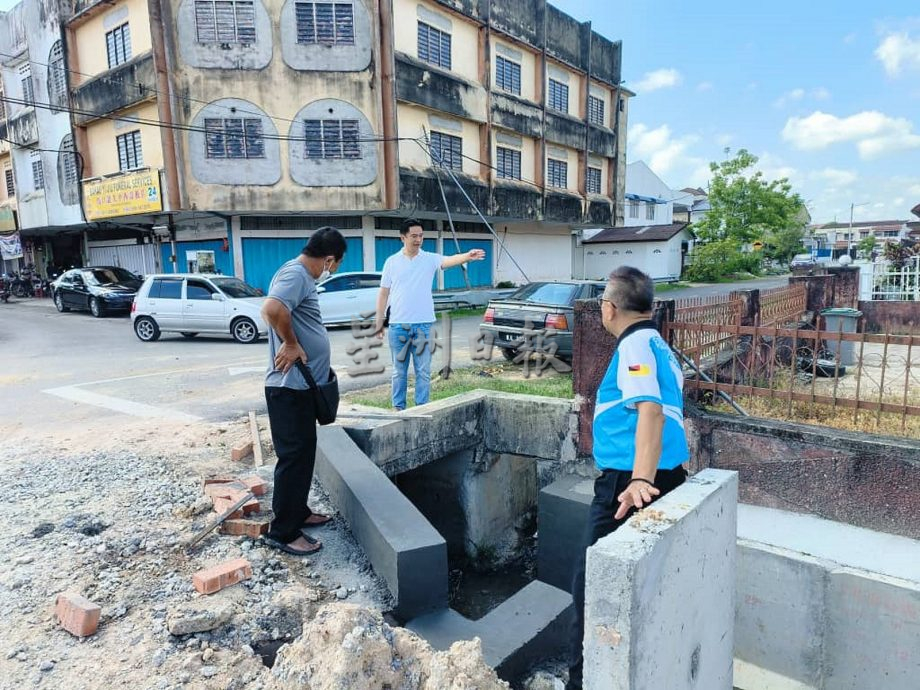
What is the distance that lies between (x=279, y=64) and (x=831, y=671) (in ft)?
58.2

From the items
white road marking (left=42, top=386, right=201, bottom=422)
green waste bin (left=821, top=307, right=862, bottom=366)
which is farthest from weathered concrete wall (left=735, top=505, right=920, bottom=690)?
white road marking (left=42, top=386, right=201, bottom=422)

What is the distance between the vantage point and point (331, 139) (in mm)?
16828

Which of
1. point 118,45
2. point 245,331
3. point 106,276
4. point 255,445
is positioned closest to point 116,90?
point 118,45

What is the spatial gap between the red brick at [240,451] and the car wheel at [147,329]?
9.17 m

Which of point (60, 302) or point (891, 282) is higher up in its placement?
point (891, 282)

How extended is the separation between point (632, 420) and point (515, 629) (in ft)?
4.56

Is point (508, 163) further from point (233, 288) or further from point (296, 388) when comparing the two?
A: point (296, 388)

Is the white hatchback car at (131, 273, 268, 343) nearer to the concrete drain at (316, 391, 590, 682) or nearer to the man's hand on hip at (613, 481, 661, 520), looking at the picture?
the concrete drain at (316, 391, 590, 682)

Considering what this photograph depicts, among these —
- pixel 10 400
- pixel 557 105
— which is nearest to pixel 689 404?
pixel 10 400

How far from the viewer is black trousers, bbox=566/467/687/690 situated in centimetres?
242

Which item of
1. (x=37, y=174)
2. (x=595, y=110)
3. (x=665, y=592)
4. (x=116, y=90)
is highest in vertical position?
(x=595, y=110)

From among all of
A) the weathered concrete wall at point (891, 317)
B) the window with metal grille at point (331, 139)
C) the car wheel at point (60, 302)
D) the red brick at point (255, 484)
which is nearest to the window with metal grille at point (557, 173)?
the window with metal grille at point (331, 139)

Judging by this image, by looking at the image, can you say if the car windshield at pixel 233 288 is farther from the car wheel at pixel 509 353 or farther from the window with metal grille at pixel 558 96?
the window with metal grille at pixel 558 96

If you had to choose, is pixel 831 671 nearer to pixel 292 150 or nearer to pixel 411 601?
pixel 411 601
